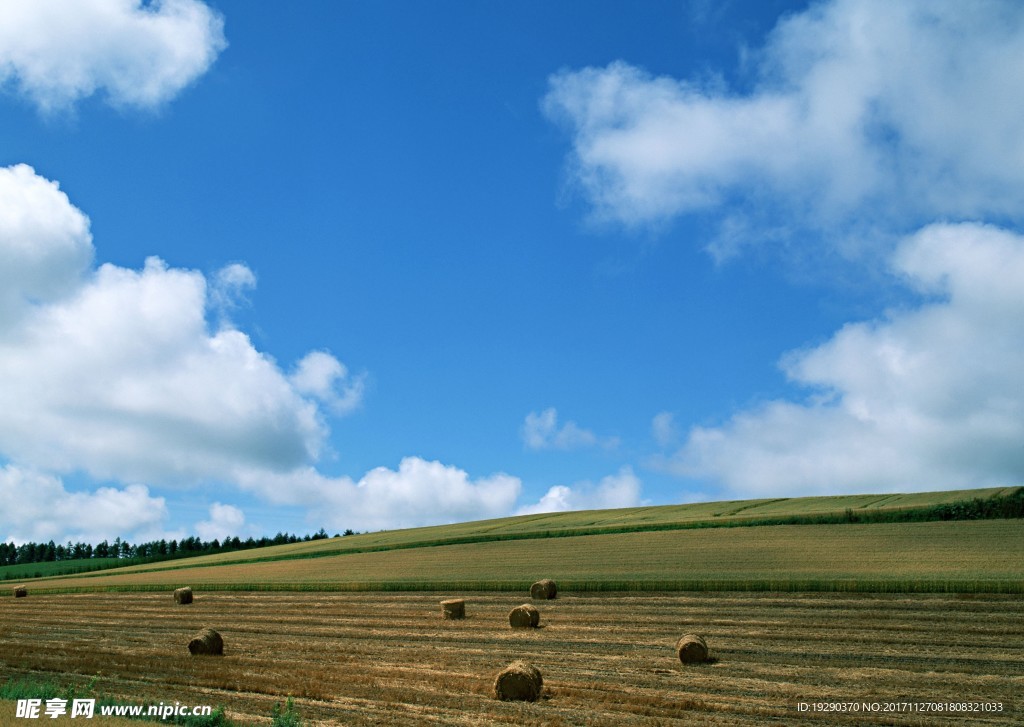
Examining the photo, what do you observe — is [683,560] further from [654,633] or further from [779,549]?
[654,633]

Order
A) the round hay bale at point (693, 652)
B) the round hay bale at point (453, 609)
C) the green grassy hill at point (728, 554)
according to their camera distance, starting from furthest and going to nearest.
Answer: the green grassy hill at point (728, 554) → the round hay bale at point (453, 609) → the round hay bale at point (693, 652)

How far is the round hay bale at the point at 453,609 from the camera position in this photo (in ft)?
85.2

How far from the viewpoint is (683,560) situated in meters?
34.2

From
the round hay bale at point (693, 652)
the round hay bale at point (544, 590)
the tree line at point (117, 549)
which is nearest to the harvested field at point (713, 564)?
the round hay bale at point (544, 590)

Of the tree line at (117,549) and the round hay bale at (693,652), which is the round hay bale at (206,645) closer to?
the round hay bale at (693,652)

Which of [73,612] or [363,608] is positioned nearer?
[363,608]

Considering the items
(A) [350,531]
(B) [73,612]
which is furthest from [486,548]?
(A) [350,531]

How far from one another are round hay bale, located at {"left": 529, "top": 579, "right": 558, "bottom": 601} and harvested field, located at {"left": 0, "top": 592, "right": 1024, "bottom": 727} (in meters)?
0.46

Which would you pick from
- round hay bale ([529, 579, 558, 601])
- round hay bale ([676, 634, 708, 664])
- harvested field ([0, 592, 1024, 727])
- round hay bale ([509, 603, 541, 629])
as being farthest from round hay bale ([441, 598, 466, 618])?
round hay bale ([676, 634, 708, 664])

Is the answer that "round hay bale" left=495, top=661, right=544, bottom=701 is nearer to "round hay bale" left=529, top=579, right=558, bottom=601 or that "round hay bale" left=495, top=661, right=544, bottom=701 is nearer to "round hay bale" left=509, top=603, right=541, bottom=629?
"round hay bale" left=509, top=603, right=541, bottom=629

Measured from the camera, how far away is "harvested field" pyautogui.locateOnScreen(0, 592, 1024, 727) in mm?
14109

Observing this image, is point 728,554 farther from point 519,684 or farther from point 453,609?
point 519,684

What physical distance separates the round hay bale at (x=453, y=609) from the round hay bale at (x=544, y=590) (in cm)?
369

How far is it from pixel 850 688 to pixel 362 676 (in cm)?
1005
